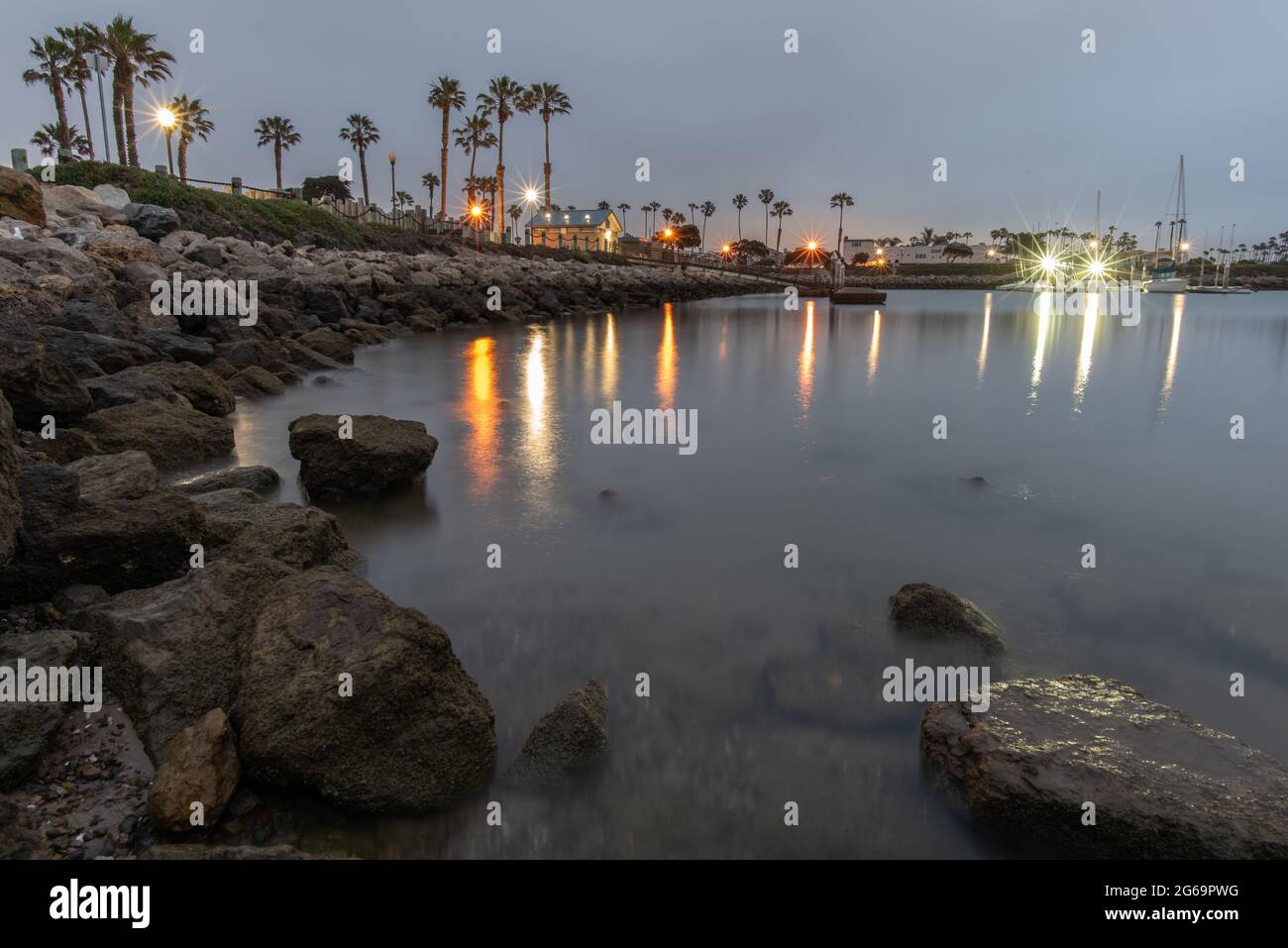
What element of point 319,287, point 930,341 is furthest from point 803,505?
point 930,341

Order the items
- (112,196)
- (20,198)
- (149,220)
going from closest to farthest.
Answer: (20,198)
(149,220)
(112,196)

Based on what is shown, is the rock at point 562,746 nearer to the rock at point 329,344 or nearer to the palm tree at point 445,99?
the rock at point 329,344

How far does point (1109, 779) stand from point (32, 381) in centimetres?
906

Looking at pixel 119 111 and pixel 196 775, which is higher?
pixel 119 111

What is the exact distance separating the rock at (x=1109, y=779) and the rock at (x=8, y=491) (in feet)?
A: 16.3

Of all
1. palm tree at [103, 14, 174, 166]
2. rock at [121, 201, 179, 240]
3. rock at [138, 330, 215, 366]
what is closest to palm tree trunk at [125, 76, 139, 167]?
palm tree at [103, 14, 174, 166]

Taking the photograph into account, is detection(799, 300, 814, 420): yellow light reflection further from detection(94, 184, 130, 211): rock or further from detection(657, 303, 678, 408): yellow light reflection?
detection(94, 184, 130, 211): rock

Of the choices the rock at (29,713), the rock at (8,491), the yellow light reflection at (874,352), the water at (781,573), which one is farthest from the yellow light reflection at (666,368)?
the rock at (29,713)

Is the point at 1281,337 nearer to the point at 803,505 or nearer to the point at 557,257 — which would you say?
the point at 803,505

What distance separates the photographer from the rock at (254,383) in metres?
14.4

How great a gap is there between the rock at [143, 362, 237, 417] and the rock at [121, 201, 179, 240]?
1563 centimetres

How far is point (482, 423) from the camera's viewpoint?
47.0 feet

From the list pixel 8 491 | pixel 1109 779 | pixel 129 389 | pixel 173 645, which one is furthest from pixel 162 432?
pixel 1109 779

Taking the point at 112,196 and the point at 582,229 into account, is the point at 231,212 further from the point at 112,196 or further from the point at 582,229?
the point at 582,229
